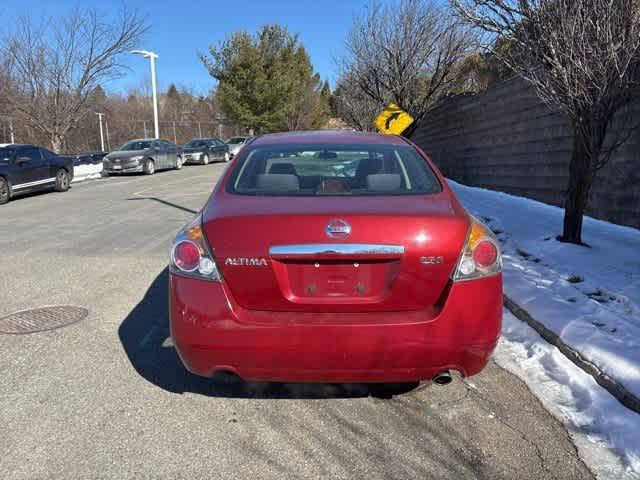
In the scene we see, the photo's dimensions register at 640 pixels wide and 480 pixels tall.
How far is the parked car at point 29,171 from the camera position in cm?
1362

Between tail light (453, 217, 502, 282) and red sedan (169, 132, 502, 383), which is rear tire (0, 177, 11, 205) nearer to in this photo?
red sedan (169, 132, 502, 383)

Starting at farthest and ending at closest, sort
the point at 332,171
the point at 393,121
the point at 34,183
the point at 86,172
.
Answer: the point at 86,172, the point at 34,183, the point at 393,121, the point at 332,171

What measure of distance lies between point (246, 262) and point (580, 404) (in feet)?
7.06

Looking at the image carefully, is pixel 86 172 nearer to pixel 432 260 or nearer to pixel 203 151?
pixel 203 151

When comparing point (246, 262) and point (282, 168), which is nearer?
point (246, 262)

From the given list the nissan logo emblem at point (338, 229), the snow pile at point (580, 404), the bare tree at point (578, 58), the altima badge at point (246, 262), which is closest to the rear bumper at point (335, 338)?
the altima badge at point (246, 262)

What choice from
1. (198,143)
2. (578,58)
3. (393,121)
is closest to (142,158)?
(198,143)

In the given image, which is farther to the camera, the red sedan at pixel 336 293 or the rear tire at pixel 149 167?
the rear tire at pixel 149 167

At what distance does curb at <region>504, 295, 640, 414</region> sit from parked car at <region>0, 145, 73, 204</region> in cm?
1359

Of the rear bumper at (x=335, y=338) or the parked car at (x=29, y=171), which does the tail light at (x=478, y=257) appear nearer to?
the rear bumper at (x=335, y=338)

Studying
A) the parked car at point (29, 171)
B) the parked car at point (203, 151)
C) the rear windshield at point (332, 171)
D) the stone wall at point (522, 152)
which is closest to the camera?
the rear windshield at point (332, 171)

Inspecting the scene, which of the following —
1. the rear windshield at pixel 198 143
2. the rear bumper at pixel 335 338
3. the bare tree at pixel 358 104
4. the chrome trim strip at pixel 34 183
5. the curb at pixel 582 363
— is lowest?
the curb at pixel 582 363

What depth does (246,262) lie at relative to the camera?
2.51m

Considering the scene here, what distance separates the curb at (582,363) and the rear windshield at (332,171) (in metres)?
1.55
